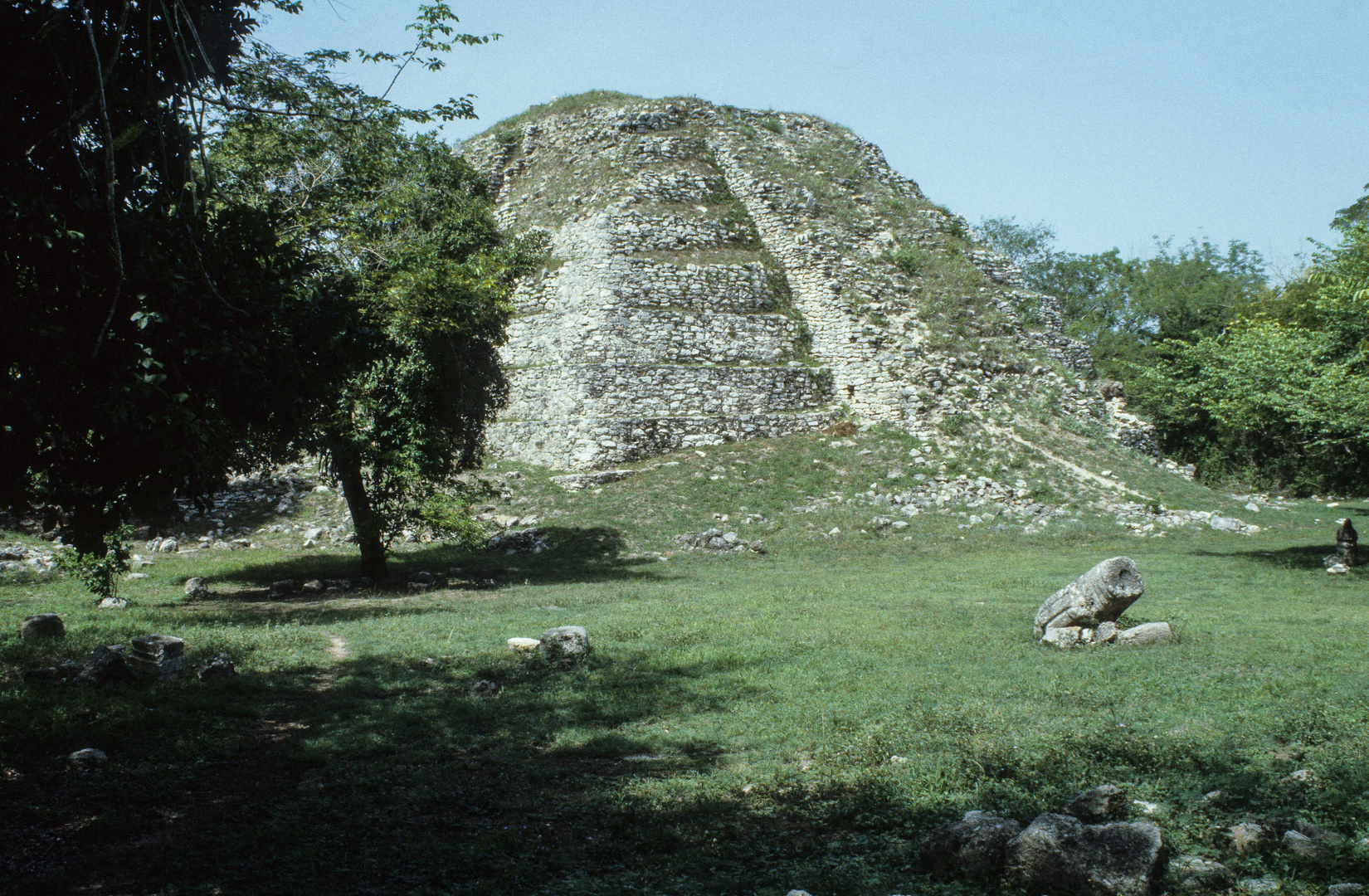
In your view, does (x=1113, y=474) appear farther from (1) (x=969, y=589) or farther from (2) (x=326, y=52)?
(2) (x=326, y=52)

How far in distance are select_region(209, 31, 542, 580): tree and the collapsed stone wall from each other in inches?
218

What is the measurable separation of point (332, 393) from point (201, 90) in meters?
2.88

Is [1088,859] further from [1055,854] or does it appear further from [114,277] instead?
[114,277]

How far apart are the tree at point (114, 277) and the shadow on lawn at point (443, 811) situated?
6.22 ft

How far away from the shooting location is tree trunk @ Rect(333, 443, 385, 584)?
1423 centimetres

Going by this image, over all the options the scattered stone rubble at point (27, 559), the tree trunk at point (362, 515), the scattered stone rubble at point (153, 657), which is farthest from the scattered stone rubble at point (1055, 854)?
the scattered stone rubble at point (27, 559)

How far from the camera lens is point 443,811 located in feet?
15.7

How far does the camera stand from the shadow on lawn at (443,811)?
3975 millimetres

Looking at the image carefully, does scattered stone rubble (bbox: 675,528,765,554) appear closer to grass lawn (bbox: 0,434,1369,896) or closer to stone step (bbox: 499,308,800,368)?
grass lawn (bbox: 0,434,1369,896)

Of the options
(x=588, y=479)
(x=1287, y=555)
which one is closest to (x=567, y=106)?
(x=588, y=479)

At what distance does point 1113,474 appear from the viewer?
21.9 m

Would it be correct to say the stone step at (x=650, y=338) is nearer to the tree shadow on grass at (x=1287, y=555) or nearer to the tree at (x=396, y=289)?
the tree at (x=396, y=289)

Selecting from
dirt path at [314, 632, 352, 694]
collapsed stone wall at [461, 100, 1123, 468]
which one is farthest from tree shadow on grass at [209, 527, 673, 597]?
dirt path at [314, 632, 352, 694]

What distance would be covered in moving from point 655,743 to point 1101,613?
5.53 metres
